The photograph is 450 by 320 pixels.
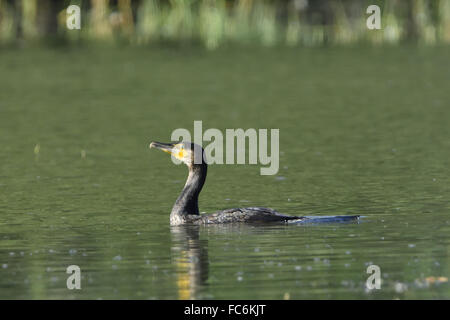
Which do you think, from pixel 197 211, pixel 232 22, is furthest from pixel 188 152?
pixel 232 22

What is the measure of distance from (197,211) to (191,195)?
22 centimetres

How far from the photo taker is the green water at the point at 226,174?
11.3m

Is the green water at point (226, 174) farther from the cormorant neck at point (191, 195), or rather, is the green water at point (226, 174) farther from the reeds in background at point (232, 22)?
the reeds in background at point (232, 22)

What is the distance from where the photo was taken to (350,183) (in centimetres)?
1698

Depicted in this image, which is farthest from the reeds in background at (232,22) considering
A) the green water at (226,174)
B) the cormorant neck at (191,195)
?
the cormorant neck at (191,195)

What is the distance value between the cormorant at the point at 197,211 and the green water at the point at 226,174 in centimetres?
22

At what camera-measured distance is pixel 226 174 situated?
18.5 metres

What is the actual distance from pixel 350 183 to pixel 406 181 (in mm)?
817

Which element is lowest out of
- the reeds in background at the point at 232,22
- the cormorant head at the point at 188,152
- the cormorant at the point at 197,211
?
the cormorant at the point at 197,211

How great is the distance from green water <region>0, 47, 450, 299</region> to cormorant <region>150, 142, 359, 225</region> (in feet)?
0.72

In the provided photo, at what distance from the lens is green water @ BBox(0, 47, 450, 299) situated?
11.3 m

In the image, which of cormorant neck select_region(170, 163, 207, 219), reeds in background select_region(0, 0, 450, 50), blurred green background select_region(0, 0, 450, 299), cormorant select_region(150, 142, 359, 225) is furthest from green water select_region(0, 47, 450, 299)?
reeds in background select_region(0, 0, 450, 50)

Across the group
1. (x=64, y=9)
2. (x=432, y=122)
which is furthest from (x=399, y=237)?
(x=64, y=9)
